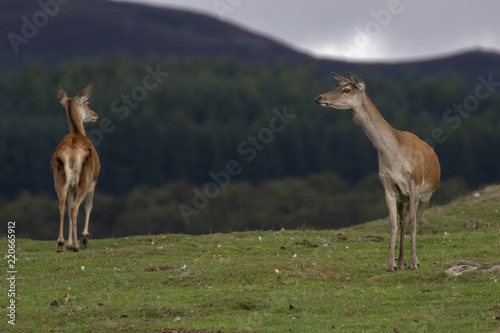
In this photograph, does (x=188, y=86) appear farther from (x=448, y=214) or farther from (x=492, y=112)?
(x=448, y=214)

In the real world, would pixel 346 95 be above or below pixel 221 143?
below

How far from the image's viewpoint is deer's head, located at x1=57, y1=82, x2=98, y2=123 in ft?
76.3

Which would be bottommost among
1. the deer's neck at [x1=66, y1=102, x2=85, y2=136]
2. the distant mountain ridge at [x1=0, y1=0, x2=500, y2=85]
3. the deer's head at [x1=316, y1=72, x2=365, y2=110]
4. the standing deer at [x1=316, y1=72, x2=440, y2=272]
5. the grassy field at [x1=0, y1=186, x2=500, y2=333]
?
the grassy field at [x1=0, y1=186, x2=500, y2=333]

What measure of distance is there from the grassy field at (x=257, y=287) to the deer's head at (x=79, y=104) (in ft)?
12.4

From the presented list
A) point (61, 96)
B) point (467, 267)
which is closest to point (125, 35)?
point (61, 96)

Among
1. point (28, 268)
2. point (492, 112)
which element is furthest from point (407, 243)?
point (492, 112)

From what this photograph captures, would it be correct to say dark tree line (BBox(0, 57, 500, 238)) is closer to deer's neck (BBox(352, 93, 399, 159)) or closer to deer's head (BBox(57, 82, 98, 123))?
deer's head (BBox(57, 82, 98, 123))

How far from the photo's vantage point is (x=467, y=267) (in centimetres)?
1630

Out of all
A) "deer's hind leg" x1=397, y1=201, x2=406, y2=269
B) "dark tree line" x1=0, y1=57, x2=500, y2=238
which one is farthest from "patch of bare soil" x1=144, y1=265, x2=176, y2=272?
"dark tree line" x1=0, y1=57, x2=500, y2=238

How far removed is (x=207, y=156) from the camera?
11250cm

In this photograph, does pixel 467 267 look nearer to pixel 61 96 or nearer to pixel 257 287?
pixel 257 287

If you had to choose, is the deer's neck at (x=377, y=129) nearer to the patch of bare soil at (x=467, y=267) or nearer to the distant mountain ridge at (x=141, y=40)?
the patch of bare soil at (x=467, y=267)

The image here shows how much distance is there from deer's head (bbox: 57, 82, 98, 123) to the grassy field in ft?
12.4

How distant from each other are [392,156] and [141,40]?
155292mm
